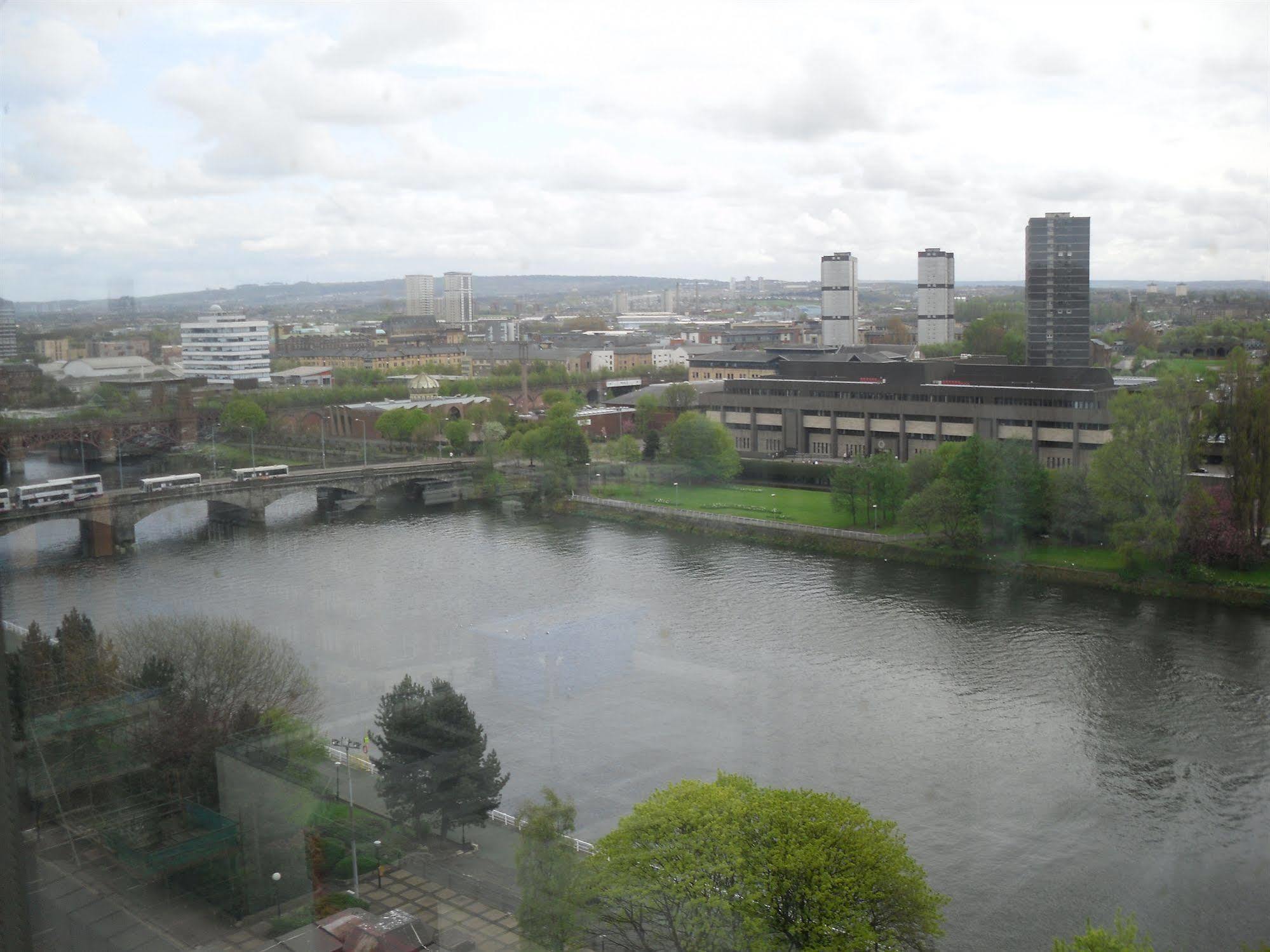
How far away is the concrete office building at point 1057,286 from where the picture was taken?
11.6 m

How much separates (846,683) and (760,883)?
2.70 meters

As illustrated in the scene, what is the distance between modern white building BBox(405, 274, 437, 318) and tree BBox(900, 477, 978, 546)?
4.00m

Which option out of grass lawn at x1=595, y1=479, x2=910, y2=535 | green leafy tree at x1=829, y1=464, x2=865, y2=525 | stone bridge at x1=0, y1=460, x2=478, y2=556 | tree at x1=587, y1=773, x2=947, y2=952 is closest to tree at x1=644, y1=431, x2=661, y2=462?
grass lawn at x1=595, y1=479, x2=910, y2=535

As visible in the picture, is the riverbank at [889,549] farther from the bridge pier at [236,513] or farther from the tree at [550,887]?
the tree at [550,887]

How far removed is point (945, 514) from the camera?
7988 millimetres

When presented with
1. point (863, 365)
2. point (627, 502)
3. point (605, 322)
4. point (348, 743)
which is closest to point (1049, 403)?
point (863, 365)

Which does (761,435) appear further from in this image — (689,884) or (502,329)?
(689,884)

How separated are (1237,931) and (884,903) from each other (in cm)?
130

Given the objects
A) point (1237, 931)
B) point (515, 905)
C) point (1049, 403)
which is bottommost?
point (1237, 931)

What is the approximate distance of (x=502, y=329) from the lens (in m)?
14.1

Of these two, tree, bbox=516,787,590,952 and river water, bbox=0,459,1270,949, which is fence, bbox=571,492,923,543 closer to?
river water, bbox=0,459,1270,949

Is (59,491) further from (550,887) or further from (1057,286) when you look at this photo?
(1057,286)

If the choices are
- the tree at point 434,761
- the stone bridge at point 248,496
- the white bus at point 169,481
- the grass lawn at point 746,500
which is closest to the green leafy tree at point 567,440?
the grass lawn at point 746,500

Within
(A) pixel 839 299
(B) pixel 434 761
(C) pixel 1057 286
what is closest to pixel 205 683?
(B) pixel 434 761
